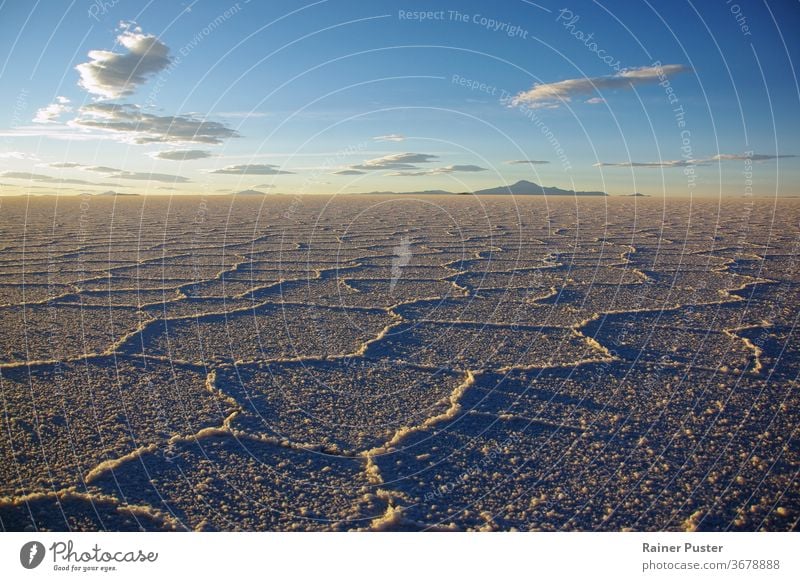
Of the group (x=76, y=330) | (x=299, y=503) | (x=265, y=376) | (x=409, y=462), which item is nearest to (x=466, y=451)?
(x=409, y=462)

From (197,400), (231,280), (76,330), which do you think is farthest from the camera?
(231,280)

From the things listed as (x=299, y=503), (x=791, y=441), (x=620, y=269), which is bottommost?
(x=299, y=503)

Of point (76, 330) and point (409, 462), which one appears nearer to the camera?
point (409, 462)

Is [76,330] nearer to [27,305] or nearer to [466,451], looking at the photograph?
[27,305]

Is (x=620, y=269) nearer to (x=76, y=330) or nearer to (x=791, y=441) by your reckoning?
(x=791, y=441)

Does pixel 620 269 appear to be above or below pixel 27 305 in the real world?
above

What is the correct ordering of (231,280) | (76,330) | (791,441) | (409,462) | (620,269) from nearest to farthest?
(409,462)
(791,441)
(76,330)
(231,280)
(620,269)

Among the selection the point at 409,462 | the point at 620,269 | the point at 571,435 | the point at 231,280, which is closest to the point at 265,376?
the point at 409,462
